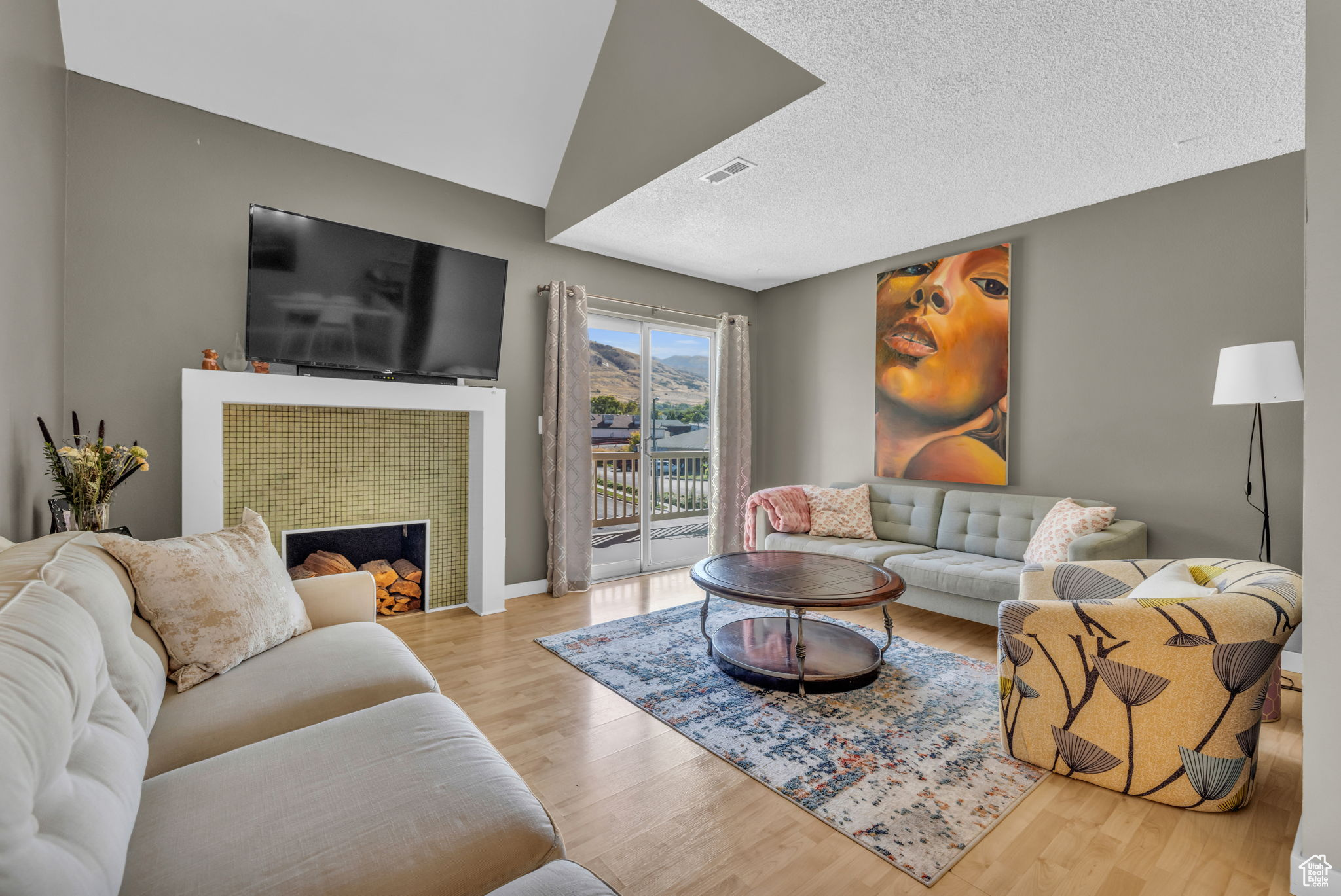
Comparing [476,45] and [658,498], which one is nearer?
[476,45]

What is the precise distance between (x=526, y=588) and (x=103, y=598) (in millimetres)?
2968

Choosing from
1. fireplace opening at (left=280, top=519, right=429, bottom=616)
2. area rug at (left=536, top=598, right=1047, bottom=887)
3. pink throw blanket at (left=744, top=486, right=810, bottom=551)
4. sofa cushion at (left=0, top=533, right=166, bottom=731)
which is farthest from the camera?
pink throw blanket at (left=744, top=486, right=810, bottom=551)

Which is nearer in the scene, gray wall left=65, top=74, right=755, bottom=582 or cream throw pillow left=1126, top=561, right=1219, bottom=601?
cream throw pillow left=1126, top=561, right=1219, bottom=601

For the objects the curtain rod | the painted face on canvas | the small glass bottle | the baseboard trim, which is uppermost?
the curtain rod

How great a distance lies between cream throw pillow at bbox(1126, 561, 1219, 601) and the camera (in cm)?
188

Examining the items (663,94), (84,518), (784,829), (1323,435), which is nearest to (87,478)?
(84,518)

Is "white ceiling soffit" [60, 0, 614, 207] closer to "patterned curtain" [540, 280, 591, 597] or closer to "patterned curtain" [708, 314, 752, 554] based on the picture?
"patterned curtain" [540, 280, 591, 597]

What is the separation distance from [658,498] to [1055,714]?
3390mm

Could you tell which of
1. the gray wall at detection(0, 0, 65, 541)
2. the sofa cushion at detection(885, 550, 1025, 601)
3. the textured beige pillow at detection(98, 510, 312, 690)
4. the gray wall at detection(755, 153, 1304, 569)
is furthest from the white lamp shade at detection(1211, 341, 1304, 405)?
the gray wall at detection(0, 0, 65, 541)

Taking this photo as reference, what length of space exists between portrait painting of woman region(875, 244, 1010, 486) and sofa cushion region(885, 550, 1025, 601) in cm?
72

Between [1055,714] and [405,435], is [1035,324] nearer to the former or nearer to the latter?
[1055,714]

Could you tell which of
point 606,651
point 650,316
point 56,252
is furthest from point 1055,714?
point 56,252

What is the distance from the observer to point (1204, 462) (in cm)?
318


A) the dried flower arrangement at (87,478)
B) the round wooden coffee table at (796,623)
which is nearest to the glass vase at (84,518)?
the dried flower arrangement at (87,478)
